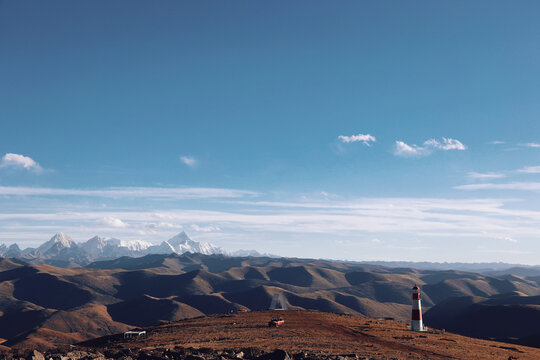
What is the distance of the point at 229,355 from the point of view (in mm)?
33938

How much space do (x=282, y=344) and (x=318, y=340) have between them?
489cm

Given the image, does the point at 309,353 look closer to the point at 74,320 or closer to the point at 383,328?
the point at 383,328

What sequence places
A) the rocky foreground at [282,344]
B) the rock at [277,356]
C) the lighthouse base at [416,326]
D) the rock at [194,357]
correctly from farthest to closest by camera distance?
the lighthouse base at [416,326] → the rocky foreground at [282,344] → the rock at [277,356] → the rock at [194,357]

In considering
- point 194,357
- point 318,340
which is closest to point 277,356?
point 194,357

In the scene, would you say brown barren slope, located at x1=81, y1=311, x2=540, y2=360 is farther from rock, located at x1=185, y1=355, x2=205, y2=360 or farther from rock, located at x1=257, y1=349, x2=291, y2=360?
rock, located at x1=185, y1=355, x2=205, y2=360

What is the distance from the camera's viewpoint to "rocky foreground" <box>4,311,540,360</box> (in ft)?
113

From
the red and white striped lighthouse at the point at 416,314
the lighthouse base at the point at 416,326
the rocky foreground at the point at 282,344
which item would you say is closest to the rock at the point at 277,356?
the rocky foreground at the point at 282,344

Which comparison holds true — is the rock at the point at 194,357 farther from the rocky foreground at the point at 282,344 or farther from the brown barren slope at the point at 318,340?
the brown barren slope at the point at 318,340

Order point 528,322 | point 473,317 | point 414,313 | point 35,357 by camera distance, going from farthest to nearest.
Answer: point 473,317, point 528,322, point 414,313, point 35,357

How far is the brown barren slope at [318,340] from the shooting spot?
40.8m

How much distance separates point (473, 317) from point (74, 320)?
591 ft

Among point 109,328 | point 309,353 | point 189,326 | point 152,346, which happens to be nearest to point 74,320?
point 109,328

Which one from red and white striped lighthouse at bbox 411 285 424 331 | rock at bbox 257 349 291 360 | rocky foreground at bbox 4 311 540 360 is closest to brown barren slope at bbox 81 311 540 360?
rocky foreground at bbox 4 311 540 360

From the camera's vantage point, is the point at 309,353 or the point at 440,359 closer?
the point at 309,353
